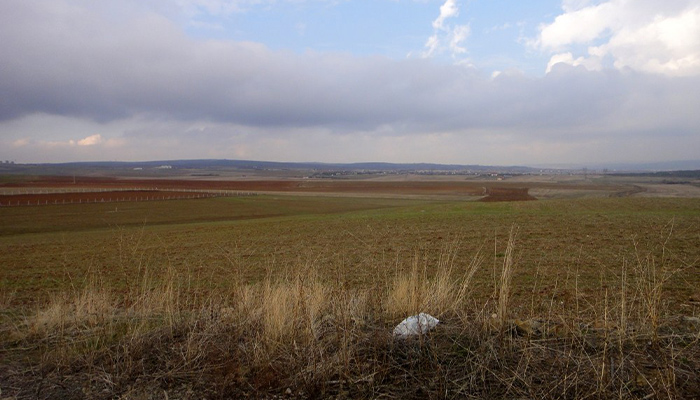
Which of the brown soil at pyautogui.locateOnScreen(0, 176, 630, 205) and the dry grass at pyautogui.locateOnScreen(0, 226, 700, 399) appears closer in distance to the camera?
the dry grass at pyautogui.locateOnScreen(0, 226, 700, 399)

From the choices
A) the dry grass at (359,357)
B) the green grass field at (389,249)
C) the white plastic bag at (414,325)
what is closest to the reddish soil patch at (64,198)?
the green grass field at (389,249)

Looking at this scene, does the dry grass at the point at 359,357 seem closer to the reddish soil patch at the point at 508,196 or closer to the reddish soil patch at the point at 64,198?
the reddish soil patch at the point at 508,196

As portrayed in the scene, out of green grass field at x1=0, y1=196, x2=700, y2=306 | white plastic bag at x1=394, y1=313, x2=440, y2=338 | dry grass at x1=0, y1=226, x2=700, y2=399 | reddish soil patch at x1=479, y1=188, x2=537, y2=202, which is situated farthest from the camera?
reddish soil patch at x1=479, y1=188, x2=537, y2=202

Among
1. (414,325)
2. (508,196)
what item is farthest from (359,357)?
(508,196)

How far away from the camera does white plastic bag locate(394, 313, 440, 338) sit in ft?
14.0

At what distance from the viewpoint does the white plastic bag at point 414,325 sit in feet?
14.0

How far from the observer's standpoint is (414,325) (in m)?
4.40

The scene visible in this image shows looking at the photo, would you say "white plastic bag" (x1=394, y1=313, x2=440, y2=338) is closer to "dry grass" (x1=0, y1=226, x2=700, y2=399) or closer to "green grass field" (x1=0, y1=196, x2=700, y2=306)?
"dry grass" (x1=0, y1=226, x2=700, y2=399)

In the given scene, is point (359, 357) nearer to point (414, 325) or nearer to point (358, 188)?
point (414, 325)

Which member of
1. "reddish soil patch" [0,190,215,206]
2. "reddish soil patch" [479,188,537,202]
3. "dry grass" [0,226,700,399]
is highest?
"dry grass" [0,226,700,399]

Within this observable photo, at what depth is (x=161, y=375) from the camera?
3.81 metres

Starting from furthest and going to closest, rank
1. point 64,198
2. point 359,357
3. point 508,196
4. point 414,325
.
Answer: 1. point 64,198
2. point 508,196
3. point 414,325
4. point 359,357

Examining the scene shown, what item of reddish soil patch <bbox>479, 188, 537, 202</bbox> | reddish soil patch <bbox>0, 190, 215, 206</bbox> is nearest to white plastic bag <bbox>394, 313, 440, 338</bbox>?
reddish soil patch <bbox>479, 188, 537, 202</bbox>

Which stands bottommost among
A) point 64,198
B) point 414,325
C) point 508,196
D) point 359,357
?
point 508,196
